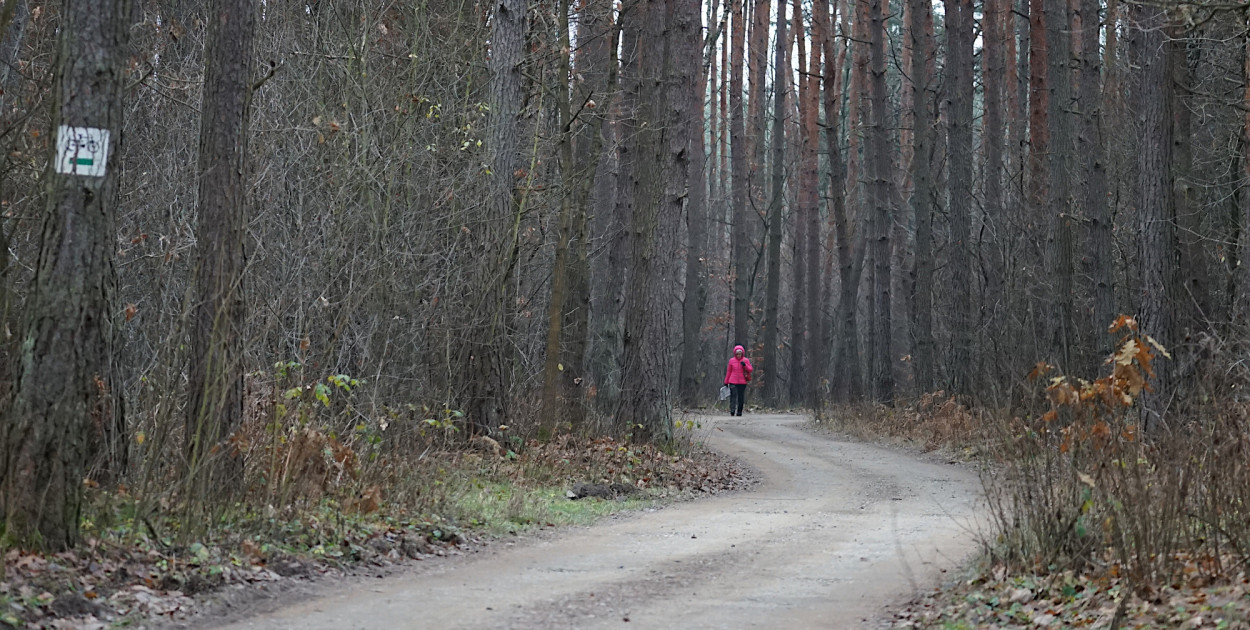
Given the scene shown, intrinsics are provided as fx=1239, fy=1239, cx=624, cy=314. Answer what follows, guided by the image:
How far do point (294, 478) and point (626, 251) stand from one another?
Result: 14.1 m

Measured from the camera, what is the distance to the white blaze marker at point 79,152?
7055mm

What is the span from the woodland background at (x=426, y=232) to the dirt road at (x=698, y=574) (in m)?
1.49

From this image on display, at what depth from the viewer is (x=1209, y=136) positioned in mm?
22734

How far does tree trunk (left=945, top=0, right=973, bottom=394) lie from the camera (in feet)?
83.8

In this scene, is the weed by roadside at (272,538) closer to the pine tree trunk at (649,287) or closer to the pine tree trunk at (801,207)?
the pine tree trunk at (649,287)

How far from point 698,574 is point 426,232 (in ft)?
24.0

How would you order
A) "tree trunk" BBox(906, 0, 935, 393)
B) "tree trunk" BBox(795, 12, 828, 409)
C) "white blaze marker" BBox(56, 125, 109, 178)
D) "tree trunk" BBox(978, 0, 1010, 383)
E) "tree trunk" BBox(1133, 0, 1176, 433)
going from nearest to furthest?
"white blaze marker" BBox(56, 125, 109, 178) → "tree trunk" BBox(1133, 0, 1176, 433) → "tree trunk" BBox(978, 0, 1010, 383) → "tree trunk" BBox(906, 0, 935, 393) → "tree trunk" BBox(795, 12, 828, 409)

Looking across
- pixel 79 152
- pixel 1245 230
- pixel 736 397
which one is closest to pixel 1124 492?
pixel 79 152

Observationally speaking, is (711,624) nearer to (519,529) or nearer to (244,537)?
(244,537)

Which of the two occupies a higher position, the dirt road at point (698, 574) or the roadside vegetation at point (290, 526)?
the roadside vegetation at point (290, 526)

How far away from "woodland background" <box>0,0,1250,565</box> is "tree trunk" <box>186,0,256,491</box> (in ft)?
0.07

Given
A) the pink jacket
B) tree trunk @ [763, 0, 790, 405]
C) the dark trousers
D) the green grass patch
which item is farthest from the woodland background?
tree trunk @ [763, 0, 790, 405]

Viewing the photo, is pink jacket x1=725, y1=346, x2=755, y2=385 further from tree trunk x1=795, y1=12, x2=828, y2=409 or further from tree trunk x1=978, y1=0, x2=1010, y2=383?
→ tree trunk x1=978, y1=0, x2=1010, y2=383

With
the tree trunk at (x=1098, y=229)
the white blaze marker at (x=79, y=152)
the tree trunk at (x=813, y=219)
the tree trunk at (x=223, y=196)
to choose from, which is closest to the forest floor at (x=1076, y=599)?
the tree trunk at (x=223, y=196)
